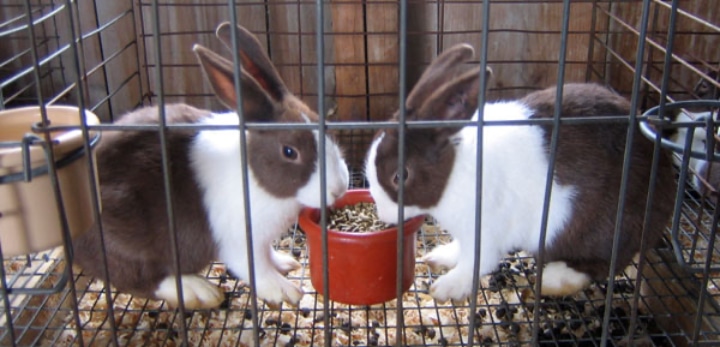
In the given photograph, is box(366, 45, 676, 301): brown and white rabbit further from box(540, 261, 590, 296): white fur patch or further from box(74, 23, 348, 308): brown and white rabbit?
box(74, 23, 348, 308): brown and white rabbit

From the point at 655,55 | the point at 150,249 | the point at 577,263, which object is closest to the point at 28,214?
the point at 150,249

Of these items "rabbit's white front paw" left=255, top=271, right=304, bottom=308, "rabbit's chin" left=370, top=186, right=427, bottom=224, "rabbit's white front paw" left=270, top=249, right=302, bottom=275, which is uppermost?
"rabbit's chin" left=370, top=186, right=427, bottom=224

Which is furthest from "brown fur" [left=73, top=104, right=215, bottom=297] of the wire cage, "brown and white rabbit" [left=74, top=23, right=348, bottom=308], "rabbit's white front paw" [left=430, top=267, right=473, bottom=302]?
"rabbit's white front paw" [left=430, top=267, right=473, bottom=302]

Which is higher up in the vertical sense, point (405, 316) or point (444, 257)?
point (444, 257)

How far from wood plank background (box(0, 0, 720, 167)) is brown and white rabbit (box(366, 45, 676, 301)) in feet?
2.89

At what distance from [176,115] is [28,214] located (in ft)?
2.08

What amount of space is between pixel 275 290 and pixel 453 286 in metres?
0.51

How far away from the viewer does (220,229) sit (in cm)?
214

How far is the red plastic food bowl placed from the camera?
6.86ft

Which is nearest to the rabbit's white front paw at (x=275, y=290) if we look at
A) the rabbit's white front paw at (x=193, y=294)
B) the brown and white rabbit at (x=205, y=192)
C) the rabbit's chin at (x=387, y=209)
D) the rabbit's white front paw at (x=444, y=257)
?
the brown and white rabbit at (x=205, y=192)

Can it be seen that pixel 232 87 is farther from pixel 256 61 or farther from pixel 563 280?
pixel 563 280

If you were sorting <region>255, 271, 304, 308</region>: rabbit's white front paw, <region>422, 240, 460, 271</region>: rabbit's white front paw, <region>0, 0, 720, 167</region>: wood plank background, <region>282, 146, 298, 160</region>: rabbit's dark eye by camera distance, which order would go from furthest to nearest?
1. <region>0, 0, 720, 167</region>: wood plank background
2. <region>422, 240, 460, 271</region>: rabbit's white front paw
3. <region>255, 271, 304, 308</region>: rabbit's white front paw
4. <region>282, 146, 298, 160</region>: rabbit's dark eye

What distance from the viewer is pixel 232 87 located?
1.85 meters

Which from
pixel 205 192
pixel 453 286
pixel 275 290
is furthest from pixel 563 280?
pixel 205 192
